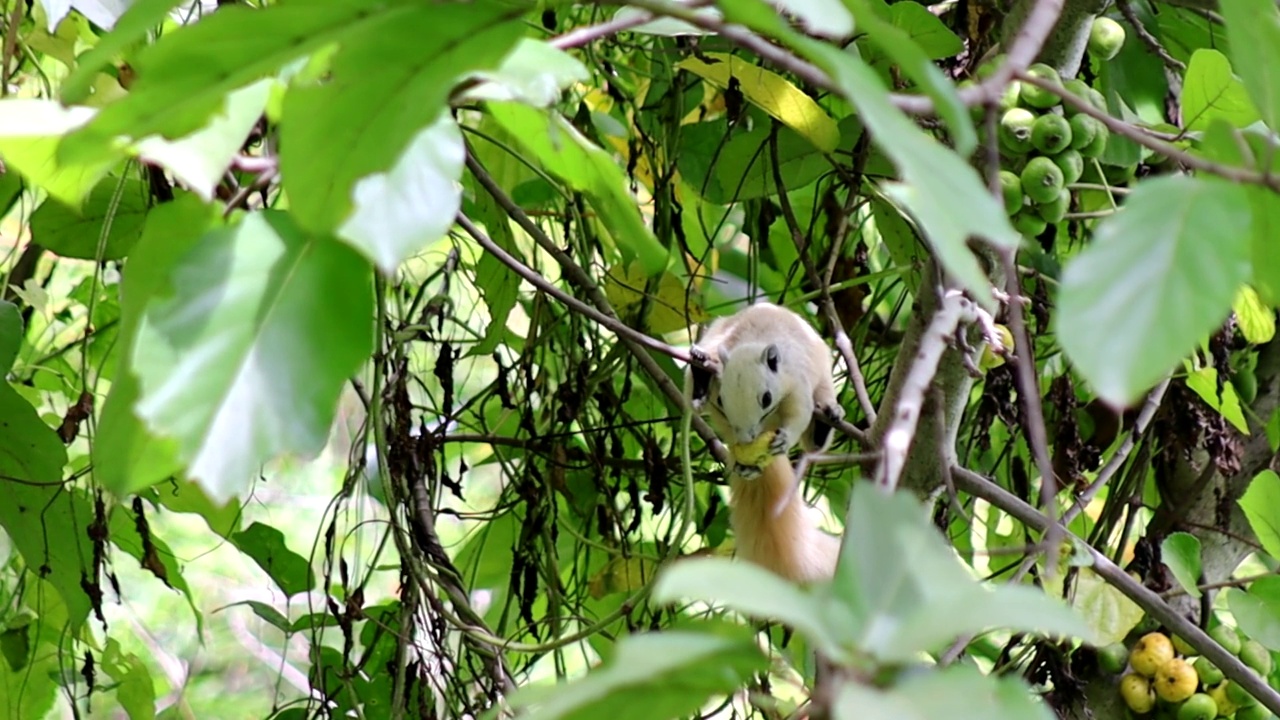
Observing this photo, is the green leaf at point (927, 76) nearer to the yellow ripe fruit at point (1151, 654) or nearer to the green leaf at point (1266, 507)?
the green leaf at point (1266, 507)

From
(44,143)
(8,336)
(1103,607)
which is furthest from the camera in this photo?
(1103,607)

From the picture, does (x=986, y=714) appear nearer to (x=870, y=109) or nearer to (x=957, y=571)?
(x=957, y=571)

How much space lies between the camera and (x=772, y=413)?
4.17 feet

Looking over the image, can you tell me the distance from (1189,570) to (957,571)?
2.73 feet

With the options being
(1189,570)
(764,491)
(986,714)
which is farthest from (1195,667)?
(986,714)

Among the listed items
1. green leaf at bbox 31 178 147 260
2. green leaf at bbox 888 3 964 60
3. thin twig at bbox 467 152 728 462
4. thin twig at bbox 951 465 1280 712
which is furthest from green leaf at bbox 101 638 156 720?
green leaf at bbox 888 3 964 60

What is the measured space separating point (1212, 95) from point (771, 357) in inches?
17.9

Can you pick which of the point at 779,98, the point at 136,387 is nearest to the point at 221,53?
the point at 136,387

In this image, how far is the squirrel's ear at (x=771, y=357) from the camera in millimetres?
1256

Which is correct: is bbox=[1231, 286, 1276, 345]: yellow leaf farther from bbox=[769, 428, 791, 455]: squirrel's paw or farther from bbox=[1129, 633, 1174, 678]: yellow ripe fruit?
bbox=[769, 428, 791, 455]: squirrel's paw

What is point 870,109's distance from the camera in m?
0.44

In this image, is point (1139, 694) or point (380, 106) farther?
point (1139, 694)

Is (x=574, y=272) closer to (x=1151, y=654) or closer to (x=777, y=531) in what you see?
(x=777, y=531)

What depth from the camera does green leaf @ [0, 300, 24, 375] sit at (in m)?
0.94
